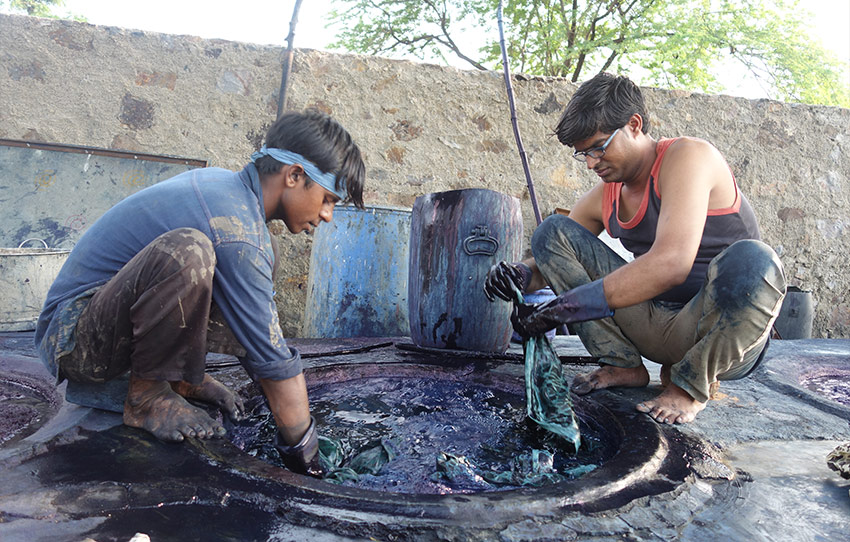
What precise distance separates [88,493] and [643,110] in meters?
2.01

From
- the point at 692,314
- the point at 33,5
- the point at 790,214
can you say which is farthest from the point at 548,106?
the point at 33,5

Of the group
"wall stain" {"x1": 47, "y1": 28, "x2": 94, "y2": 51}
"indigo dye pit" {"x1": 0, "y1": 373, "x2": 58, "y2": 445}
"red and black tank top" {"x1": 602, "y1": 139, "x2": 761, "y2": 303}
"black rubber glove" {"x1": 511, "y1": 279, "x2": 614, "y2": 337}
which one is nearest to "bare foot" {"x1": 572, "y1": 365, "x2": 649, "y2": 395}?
"red and black tank top" {"x1": 602, "y1": 139, "x2": 761, "y2": 303}

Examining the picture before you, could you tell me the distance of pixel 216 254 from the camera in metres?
1.44

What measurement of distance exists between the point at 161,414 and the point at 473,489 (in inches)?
34.3

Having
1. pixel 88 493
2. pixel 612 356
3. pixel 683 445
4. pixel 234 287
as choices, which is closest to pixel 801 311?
pixel 612 356

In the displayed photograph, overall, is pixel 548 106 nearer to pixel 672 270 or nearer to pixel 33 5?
pixel 672 270

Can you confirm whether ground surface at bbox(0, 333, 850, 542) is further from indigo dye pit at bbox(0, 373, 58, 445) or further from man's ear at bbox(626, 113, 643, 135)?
man's ear at bbox(626, 113, 643, 135)

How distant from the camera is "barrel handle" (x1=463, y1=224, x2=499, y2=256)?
275cm

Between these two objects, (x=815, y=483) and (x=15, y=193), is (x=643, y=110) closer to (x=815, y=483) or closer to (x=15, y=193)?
(x=815, y=483)

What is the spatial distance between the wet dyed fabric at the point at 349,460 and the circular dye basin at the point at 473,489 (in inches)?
3.0

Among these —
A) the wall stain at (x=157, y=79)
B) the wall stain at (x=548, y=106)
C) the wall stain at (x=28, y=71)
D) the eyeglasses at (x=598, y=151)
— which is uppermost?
the wall stain at (x=548, y=106)

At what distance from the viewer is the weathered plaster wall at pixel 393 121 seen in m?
3.43

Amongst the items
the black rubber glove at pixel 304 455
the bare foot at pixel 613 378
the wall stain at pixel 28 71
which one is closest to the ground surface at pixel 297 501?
the black rubber glove at pixel 304 455

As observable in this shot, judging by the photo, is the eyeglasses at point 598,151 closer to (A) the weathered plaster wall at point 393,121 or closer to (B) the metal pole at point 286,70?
(A) the weathered plaster wall at point 393,121
